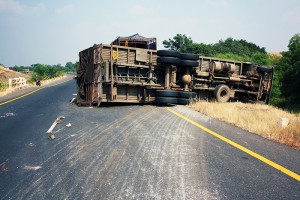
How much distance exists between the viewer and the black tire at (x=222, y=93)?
44.0 feet

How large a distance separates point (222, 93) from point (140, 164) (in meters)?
10.7

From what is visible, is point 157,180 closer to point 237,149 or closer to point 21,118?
point 237,149

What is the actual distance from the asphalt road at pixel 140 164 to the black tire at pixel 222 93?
646cm

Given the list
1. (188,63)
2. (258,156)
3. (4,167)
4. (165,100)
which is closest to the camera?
(4,167)

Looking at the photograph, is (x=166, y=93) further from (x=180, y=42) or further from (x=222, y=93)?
(x=180, y=42)

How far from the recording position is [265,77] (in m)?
14.8

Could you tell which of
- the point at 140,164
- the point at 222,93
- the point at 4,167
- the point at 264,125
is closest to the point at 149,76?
the point at 222,93

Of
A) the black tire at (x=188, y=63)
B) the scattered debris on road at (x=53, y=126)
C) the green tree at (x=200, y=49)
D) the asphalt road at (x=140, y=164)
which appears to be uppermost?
the green tree at (x=200, y=49)

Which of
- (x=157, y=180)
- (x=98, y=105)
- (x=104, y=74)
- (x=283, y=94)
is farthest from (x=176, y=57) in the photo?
(x=283, y=94)

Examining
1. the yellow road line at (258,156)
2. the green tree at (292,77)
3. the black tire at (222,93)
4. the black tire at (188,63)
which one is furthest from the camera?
the green tree at (292,77)

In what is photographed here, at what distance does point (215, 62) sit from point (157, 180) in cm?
1085

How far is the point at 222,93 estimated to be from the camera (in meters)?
13.9

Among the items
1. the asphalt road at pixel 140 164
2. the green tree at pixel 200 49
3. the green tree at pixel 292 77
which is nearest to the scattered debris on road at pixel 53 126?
the asphalt road at pixel 140 164

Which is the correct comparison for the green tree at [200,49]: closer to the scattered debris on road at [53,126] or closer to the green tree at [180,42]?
the green tree at [180,42]
